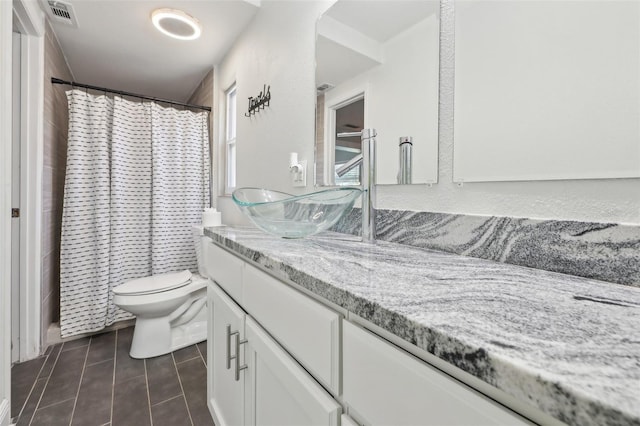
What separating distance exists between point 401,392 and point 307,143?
1.26 m

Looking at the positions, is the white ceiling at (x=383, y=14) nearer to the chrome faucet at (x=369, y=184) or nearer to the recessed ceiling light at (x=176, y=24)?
the chrome faucet at (x=369, y=184)

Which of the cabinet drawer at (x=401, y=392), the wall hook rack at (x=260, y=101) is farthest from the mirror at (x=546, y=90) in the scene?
the wall hook rack at (x=260, y=101)

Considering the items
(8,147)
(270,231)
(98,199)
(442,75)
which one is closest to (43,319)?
(98,199)

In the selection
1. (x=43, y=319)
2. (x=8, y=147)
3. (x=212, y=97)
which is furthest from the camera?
(x=212, y=97)

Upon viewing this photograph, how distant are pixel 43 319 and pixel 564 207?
272 cm

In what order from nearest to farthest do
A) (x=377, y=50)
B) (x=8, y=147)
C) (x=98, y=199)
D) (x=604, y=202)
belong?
1. (x=604, y=202)
2. (x=377, y=50)
3. (x=8, y=147)
4. (x=98, y=199)

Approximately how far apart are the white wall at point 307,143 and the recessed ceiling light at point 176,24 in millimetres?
320

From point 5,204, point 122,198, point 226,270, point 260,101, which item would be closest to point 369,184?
point 226,270

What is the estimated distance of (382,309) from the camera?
383 millimetres

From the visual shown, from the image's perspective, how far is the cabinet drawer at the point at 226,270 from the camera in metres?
0.91

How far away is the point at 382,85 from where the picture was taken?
1021 millimetres

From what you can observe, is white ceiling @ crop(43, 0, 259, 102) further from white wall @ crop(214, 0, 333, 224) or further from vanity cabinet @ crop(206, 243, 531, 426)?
vanity cabinet @ crop(206, 243, 531, 426)

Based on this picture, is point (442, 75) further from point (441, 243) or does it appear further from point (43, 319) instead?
point (43, 319)

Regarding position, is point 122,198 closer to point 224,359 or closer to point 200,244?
point 200,244
